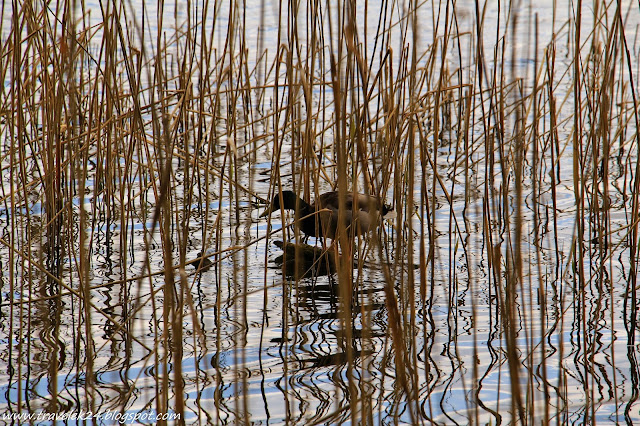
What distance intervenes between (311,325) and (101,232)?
111cm

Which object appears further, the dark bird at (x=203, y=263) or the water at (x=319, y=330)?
the dark bird at (x=203, y=263)

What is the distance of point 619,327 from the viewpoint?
1.98 m

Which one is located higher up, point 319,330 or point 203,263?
point 203,263

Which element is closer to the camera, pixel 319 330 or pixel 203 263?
pixel 319 330

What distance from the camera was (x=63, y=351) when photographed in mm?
1800

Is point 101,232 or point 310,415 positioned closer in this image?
point 310,415

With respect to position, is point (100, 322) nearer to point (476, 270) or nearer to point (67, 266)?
point (67, 266)

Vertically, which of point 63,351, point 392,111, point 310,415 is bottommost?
point 310,415

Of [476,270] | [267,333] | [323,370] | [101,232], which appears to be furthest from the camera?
[101,232]

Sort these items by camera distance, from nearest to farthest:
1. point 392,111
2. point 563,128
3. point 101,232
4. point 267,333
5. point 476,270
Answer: point 267,333 < point 392,111 < point 476,270 < point 101,232 < point 563,128

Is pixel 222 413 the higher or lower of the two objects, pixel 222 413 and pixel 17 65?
the lower

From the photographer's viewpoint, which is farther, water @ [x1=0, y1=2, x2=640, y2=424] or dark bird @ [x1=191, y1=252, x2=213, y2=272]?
dark bird @ [x1=191, y1=252, x2=213, y2=272]

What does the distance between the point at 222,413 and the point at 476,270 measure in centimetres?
112

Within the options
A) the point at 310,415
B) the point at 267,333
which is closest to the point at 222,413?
the point at 310,415
